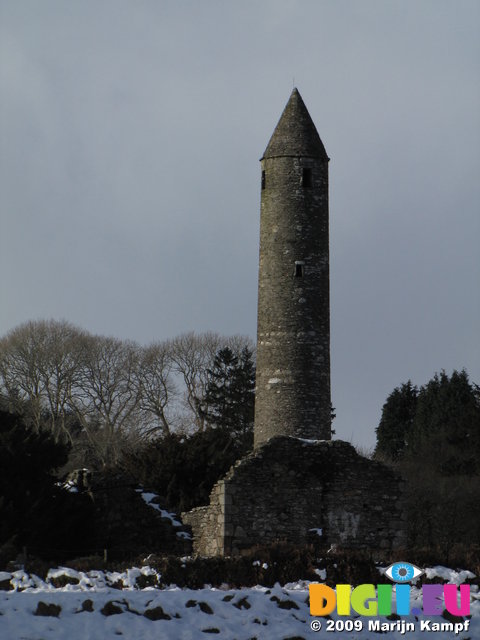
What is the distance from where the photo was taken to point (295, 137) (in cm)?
3569

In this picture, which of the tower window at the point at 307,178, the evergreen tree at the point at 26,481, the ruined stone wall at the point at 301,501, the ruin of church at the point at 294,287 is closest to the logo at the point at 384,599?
the ruined stone wall at the point at 301,501

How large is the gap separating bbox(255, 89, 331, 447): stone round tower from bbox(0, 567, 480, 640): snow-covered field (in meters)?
17.7

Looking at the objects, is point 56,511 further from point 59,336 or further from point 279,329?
point 59,336

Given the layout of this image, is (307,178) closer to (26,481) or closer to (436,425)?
(26,481)

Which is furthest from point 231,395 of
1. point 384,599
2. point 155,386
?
point 384,599

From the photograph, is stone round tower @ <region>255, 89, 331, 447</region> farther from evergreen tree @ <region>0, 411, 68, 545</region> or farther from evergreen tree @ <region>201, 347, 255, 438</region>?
evergreen tree @ <region>201, 347, 255, 438</region>

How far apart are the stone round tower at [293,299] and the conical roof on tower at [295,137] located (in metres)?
0.04

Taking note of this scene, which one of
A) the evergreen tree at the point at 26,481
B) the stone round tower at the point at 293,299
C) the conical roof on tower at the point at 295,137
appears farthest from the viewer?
the conical roof on tower at the point at 295,137

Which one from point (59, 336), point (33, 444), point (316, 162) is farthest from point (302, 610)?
point (59, 336)

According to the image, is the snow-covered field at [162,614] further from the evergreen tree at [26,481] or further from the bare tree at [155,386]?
the bare tree at [155,386]

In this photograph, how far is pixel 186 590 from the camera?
15844 millimetres

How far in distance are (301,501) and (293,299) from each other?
10.1m

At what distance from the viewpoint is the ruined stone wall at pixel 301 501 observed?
24.4 meters

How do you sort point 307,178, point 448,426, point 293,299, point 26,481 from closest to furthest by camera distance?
point 26,481 → point 293,299 → point 307,178 → point 448,426
